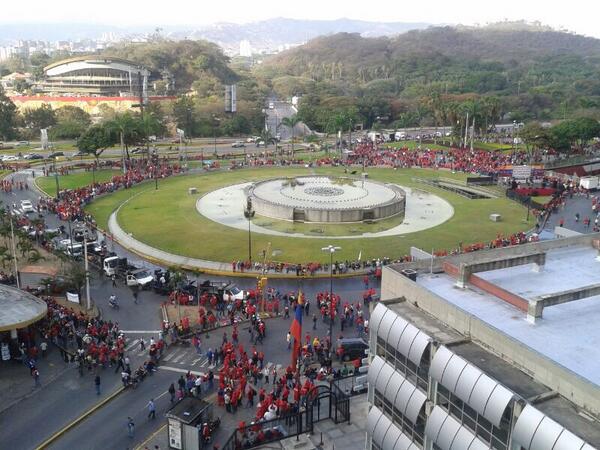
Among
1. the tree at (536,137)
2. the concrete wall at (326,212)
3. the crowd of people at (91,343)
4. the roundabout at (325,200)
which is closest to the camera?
the crowd of people at (91,343)

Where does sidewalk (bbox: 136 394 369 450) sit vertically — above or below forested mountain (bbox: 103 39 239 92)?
below

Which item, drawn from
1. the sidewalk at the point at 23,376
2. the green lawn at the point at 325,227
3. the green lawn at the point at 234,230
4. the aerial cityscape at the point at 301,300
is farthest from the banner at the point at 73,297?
the green lawn at the point at 325,227

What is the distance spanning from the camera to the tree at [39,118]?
114m

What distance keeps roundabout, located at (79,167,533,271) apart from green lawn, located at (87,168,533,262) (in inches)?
3.0

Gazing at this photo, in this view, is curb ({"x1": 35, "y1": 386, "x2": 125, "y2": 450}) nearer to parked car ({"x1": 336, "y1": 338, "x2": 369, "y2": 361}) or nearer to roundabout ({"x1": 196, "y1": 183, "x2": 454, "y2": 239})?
parked car ({"x1": 336, "y1": 338, "x2": 369, "y2": 361})

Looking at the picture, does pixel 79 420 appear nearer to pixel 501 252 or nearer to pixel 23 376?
pixel 23 376

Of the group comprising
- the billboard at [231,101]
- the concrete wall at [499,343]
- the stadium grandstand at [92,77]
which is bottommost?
the concrete wall at [499,343]

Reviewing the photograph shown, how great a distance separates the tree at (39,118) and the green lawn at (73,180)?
136 feet

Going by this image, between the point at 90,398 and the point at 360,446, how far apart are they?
1203 cm

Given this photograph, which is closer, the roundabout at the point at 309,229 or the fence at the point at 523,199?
the roundabout at the point at 309,229

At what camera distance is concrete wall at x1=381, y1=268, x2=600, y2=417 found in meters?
14.5

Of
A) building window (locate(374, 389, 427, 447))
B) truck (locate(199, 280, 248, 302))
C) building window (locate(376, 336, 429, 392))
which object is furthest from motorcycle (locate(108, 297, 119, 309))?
building window (locate(376, 336, 429, 392))

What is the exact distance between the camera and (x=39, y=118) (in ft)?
373

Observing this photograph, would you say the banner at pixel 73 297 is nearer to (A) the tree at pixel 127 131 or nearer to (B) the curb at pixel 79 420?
(B) the curb at pixel 79 420
